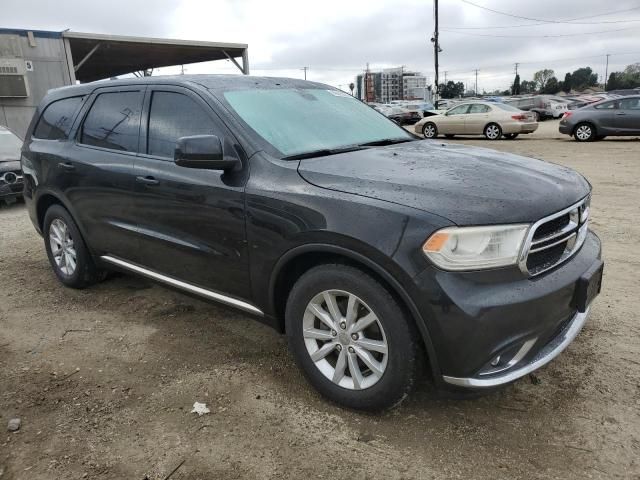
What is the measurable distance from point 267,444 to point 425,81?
104m

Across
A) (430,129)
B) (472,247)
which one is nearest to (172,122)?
(472,247)

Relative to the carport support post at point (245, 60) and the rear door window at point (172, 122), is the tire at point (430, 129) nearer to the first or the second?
the carport support post at point (245, 60)

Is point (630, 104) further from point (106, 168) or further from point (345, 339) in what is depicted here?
point (345, 339)

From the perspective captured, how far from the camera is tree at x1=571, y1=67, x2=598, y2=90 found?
8719 cm

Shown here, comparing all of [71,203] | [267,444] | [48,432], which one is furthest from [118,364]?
[71,203]

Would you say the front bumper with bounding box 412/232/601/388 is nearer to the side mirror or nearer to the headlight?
the headlight

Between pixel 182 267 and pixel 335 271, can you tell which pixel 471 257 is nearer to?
pixel 335 271

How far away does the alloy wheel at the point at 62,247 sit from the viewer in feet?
15.0

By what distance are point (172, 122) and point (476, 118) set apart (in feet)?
53.1

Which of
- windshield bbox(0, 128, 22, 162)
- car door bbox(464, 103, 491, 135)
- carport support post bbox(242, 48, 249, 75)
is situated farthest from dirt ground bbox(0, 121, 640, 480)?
carport support post bbox(242, 48, 249, 75)

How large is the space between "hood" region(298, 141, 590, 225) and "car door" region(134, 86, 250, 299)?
1.82ft

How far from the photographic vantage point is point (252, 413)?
2789mm

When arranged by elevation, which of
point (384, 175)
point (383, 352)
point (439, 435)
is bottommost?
point (439, 435)

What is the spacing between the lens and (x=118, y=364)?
336 cm
